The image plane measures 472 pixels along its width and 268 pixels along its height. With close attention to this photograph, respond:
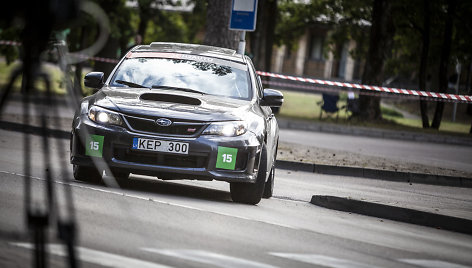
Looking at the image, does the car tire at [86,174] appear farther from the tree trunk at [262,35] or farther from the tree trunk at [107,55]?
the tree trunk at [107,55]

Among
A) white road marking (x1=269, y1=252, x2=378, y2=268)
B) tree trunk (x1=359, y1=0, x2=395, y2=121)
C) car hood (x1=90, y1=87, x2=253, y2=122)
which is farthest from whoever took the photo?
tree trunk (x1=359, y1=0, x2=395, y2=121)

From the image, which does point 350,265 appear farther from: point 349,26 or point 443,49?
point 349,26

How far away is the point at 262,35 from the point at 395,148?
1333 cm

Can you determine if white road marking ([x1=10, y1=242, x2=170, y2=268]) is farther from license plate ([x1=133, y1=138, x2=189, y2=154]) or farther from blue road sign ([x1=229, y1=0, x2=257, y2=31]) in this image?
blue road sign ([x1=229, y1=0, x2=257, y2=31])

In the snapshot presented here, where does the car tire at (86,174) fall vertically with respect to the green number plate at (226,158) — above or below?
below

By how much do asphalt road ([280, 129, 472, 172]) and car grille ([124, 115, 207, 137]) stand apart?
10.0m

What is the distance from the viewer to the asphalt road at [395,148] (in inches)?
757

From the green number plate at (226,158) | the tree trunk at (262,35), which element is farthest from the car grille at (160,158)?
the tree trunk at (262,35)

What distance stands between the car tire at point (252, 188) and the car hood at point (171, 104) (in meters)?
0.57

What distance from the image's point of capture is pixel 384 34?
32469mm

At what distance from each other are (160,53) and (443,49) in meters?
25.5

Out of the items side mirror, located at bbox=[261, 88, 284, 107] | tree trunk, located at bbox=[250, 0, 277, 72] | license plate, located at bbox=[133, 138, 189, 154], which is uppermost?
side mirror, located at bbox=[261, 88, 284, 107]

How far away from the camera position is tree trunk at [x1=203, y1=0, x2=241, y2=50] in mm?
19453

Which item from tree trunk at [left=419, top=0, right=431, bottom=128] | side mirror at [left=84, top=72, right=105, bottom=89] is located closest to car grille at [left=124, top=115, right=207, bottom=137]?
side mirror at [left=84, top=72, right=105, bottom=89]
